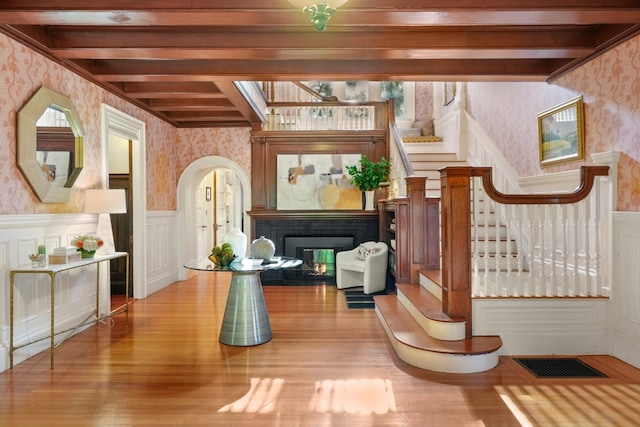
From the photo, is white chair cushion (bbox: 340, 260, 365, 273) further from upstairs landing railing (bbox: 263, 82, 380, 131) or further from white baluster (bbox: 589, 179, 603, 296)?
white baluster (bbox: 589, 179, 603, 296)

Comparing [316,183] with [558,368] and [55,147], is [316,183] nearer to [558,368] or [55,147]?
[55,147]

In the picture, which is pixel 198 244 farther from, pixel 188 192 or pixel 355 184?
pixel 355 184

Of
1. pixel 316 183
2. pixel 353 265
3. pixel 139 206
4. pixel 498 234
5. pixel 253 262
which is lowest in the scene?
pixel 353 265

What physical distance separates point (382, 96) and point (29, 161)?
8623mm

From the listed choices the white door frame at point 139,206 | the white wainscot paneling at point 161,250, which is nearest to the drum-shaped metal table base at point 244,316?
the white door frame at point 139,206

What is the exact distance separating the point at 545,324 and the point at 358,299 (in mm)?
2569

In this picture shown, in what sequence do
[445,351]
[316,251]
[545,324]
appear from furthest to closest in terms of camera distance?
[316,251], [545,324], [445,351]

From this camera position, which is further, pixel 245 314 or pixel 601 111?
pixel 245 314

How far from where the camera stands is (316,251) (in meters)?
7.13

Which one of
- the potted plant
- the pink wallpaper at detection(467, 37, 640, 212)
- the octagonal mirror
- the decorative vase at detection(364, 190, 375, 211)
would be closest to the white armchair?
the decorative vase at detection(364, 190, 375, 211)

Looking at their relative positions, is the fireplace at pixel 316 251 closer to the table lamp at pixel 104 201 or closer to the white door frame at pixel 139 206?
the white door frame at pixel 139 206

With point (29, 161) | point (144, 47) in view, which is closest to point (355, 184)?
point (144, 47)

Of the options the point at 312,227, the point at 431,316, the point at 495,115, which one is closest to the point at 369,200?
the point at 312,227

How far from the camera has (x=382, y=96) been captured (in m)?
10.7
